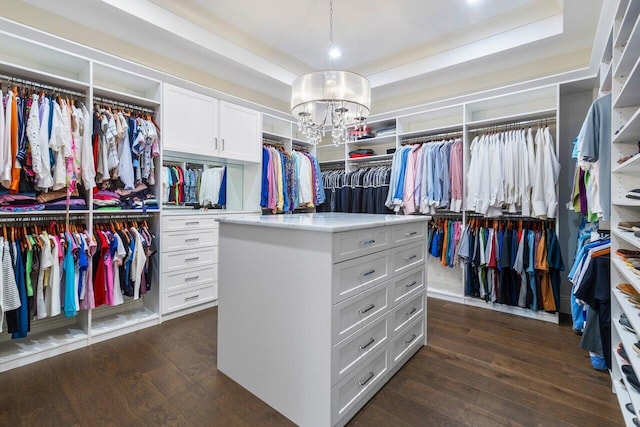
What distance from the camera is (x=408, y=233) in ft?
6.84

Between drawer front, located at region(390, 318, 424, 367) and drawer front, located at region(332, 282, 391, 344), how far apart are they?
0.33m

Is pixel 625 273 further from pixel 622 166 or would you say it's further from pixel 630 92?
pixel 630 92

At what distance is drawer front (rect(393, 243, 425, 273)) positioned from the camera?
1.95 m

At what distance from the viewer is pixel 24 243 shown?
6.88 feet

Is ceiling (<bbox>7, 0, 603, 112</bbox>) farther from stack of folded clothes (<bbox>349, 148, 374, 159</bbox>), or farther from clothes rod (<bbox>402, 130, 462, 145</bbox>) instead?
stack of folded clothes (<bbox>349, 148, 374, 159</bbox>)

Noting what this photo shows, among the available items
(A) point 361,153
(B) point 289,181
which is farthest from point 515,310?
(B) point 289,181

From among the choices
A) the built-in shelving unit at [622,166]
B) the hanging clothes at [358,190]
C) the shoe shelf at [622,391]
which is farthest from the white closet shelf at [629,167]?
the hanging clothes at [358,190]

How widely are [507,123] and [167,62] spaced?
3769 mm

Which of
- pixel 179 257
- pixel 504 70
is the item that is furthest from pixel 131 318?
pixel 504 70

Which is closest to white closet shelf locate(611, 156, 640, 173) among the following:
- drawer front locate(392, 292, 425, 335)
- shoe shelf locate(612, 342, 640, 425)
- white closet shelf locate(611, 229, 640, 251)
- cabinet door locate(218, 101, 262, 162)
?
white closet shelf locate(611, 229, 640, 251)

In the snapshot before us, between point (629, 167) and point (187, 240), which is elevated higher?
point (629, 167)

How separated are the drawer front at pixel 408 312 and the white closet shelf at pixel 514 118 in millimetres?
2134

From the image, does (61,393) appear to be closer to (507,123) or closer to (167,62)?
(167,62)

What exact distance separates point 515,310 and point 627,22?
2.57 m
